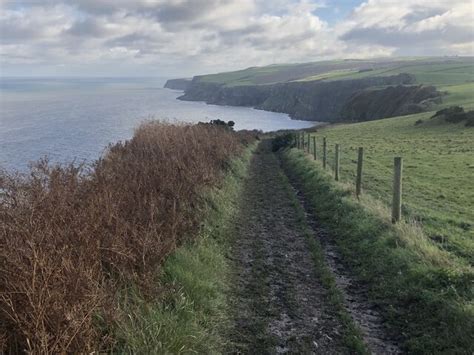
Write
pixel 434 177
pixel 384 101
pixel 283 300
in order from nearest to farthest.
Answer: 1. pixel 283 300
2. pixel 434 177
3. pixel 384 101

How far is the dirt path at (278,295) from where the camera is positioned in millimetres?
6117

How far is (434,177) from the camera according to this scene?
74.0ft

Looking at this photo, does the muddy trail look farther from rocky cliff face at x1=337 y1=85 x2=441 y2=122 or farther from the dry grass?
rocky cliff face at x1=337 y1=85 x2=441 y2=122

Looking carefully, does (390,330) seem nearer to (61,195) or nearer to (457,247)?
(457,247)

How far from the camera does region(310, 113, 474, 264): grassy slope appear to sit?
1137 cm

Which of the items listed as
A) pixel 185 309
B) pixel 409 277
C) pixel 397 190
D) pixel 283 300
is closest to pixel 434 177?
pixel 397 190

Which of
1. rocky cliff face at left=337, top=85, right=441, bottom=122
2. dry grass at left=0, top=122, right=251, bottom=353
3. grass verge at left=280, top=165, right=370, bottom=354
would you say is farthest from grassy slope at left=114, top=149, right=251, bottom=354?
rocky cliff face at left=337, top=85, right=441, bottom=122

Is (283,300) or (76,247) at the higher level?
(76,247)

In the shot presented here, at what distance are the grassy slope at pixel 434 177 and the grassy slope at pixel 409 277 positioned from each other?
1.16m

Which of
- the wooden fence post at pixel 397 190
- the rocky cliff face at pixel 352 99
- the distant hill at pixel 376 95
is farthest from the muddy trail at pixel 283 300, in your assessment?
the rocky cliff face at pixel 352 99

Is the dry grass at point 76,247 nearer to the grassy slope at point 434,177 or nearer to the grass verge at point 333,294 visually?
the grass verge at point 333,294

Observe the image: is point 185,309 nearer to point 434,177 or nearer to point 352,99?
point 434,177

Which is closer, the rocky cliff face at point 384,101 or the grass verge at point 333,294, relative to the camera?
the grass verge at point 333,294

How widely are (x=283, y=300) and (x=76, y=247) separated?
356 centimetres
